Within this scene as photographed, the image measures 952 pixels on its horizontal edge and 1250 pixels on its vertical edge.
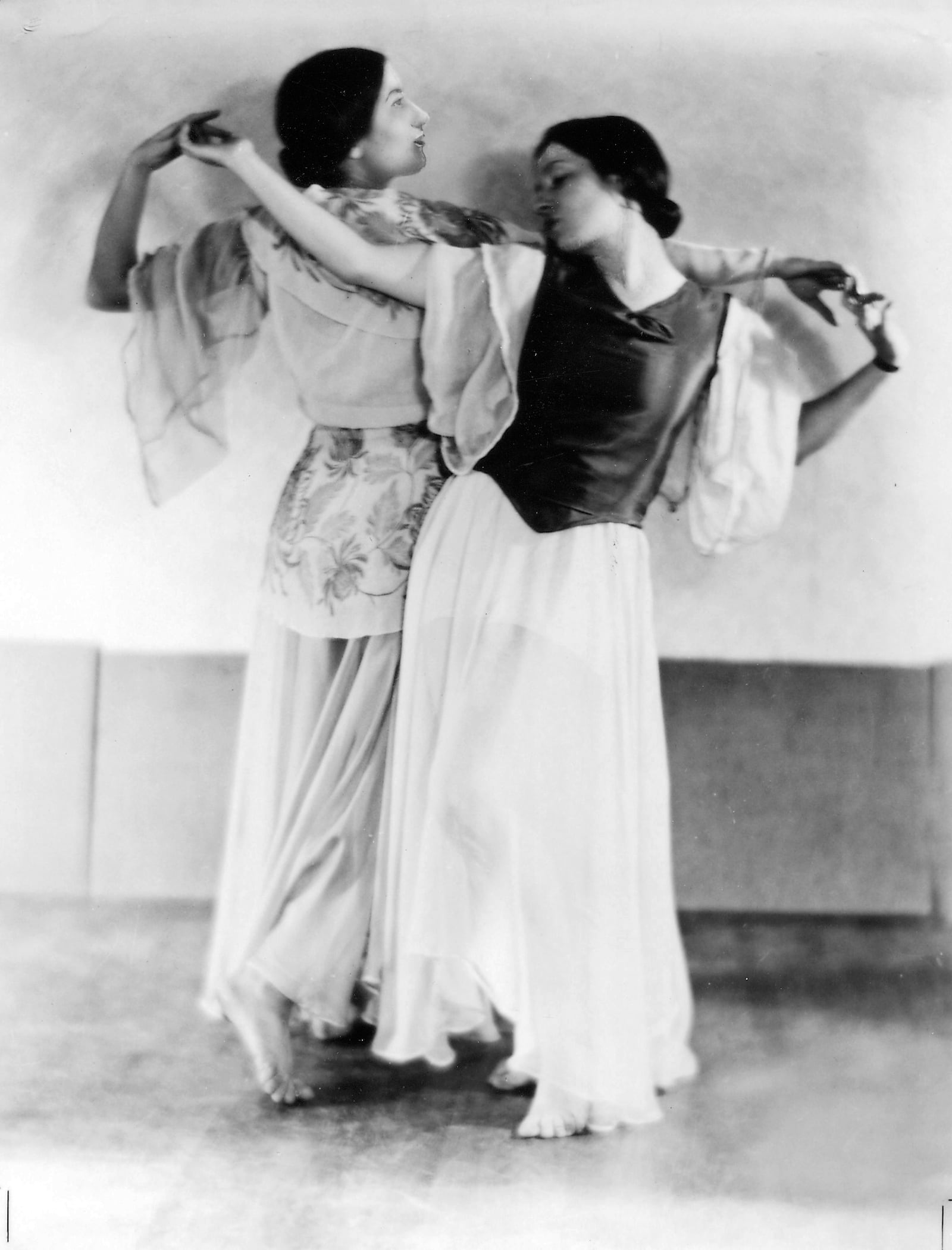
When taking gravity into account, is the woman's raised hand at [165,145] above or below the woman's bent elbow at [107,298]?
above

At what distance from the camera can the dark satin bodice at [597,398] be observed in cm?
185

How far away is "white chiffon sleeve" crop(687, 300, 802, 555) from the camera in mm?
1891

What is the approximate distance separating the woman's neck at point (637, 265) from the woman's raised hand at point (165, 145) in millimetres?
673

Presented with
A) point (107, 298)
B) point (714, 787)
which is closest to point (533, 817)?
point (714, 787)

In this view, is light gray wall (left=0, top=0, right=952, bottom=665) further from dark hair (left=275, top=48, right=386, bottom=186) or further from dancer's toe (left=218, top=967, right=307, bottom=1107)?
dancer's toe (left=218, top=967, right=307, bottom=1107)

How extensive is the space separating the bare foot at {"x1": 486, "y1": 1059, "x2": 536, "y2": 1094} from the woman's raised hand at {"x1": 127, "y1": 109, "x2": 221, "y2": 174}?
1522 mm

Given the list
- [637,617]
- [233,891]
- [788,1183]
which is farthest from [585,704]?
[788,1183]

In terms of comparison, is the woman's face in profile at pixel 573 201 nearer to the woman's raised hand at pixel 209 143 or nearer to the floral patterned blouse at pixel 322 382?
the floral patterned blouse at pixel 322 382

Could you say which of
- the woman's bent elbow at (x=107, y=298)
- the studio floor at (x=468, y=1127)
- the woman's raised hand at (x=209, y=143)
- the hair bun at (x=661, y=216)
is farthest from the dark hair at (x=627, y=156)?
the studio floor at (x=468, y=1127)

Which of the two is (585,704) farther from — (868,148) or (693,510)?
(868,148)

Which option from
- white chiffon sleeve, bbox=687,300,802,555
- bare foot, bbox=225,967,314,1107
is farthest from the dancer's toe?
white chiffon sleeve, bbox=687,300,802,555

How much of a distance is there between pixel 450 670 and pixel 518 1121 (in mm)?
686

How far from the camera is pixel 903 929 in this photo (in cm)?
192

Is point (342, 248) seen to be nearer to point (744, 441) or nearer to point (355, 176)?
point (355, 176)
